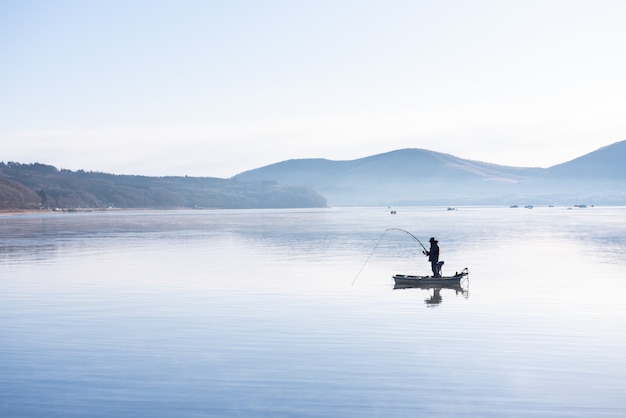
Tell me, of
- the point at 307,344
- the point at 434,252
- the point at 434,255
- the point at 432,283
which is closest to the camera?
the point at 307,344

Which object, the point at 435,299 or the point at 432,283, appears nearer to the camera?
the point at 435,299

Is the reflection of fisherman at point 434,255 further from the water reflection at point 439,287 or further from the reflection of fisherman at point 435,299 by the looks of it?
the reflection of fisherman at point 435,299

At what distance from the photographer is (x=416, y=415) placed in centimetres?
1398

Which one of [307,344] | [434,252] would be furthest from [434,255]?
[307,344]

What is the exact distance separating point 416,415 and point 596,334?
10.8 m

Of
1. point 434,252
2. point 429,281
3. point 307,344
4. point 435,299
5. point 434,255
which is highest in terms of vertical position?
point 434,252

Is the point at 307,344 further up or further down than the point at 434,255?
further down

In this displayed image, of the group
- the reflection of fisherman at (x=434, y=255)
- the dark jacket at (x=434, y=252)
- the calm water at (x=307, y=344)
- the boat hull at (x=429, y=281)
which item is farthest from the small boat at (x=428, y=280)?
the dark jacket at (x=434, y=252)

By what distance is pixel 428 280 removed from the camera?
35.5 meters

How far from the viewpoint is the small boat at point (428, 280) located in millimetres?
34875

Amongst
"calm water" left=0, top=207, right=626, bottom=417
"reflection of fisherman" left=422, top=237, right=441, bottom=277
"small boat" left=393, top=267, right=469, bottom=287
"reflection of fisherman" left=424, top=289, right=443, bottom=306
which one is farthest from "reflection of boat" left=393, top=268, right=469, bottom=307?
"reflection of fisherman" left=422, top=237, right=441, bottom=277

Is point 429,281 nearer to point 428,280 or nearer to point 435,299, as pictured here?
point 428,280

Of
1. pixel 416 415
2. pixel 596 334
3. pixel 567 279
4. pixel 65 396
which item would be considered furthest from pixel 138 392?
pixel 567 279

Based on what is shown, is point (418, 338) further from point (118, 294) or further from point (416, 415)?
point (118, 294)
